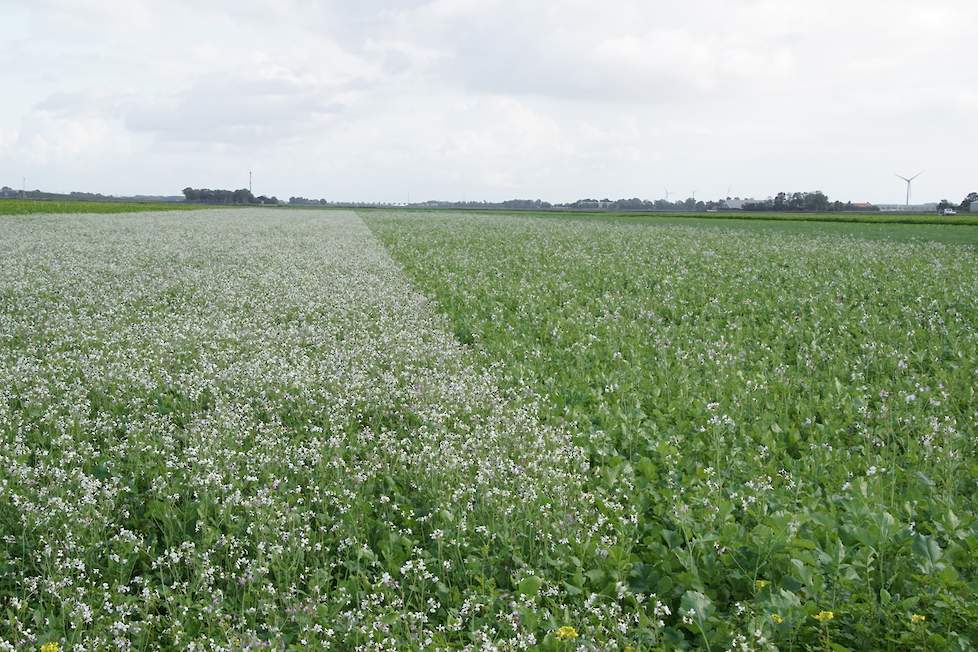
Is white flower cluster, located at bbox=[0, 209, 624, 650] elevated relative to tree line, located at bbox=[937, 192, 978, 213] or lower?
lower

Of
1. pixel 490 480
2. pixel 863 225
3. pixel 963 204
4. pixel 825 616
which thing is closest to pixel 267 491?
pixel 490 480

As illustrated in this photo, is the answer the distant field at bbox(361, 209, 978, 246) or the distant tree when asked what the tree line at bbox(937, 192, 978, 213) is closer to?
the distant tree

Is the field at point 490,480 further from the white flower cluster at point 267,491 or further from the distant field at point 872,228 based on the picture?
the distant field at point 872,228

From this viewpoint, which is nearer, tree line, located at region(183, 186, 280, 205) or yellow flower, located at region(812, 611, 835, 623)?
yellow flower, located at region(812, 611, 835, 623)

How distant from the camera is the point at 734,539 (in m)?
4.37

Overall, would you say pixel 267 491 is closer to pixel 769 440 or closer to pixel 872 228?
pixel 769 440

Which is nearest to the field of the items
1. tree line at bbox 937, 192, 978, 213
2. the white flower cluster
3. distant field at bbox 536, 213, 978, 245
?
the white flower cluster

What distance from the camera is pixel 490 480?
5.26m

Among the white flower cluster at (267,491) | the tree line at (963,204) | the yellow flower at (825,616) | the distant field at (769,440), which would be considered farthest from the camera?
the tree line at (963,204)

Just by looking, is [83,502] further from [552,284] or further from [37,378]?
[552,284]

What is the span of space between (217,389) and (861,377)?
7.41m

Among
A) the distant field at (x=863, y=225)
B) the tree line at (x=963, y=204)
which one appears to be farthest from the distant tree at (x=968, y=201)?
the distant field at (x=863, y=225)

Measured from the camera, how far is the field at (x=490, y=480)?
3.74 metres

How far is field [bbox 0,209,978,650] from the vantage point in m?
3.74
